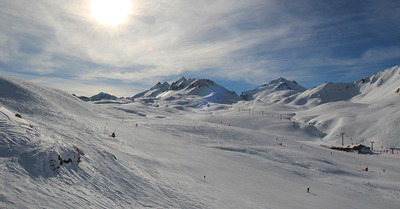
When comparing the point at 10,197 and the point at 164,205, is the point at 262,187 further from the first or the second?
the point at 10,197

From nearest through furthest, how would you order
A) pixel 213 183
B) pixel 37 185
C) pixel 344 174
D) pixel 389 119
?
pixel 37 185
pixel 213 183
pixel 344 174
pixel 389 119

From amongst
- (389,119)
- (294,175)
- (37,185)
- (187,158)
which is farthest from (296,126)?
(37,185)

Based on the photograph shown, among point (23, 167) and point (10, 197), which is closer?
point (10, 197)

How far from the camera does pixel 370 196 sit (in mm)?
22625

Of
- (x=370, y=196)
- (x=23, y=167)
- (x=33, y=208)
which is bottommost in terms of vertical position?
(x=370, y=196)

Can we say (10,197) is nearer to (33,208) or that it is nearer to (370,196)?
(33,208)

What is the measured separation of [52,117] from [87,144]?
27.5 feet

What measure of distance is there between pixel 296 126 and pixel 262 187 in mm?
65040

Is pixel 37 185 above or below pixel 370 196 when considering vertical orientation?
above

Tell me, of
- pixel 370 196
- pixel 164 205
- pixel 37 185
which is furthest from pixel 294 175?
pixel 37 185

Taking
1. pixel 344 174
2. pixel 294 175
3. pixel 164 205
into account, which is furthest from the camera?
pixel 344 174

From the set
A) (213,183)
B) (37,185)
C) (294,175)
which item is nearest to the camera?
(37,185)

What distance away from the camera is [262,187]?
1870 cm

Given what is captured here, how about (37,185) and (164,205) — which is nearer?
(37,185)
